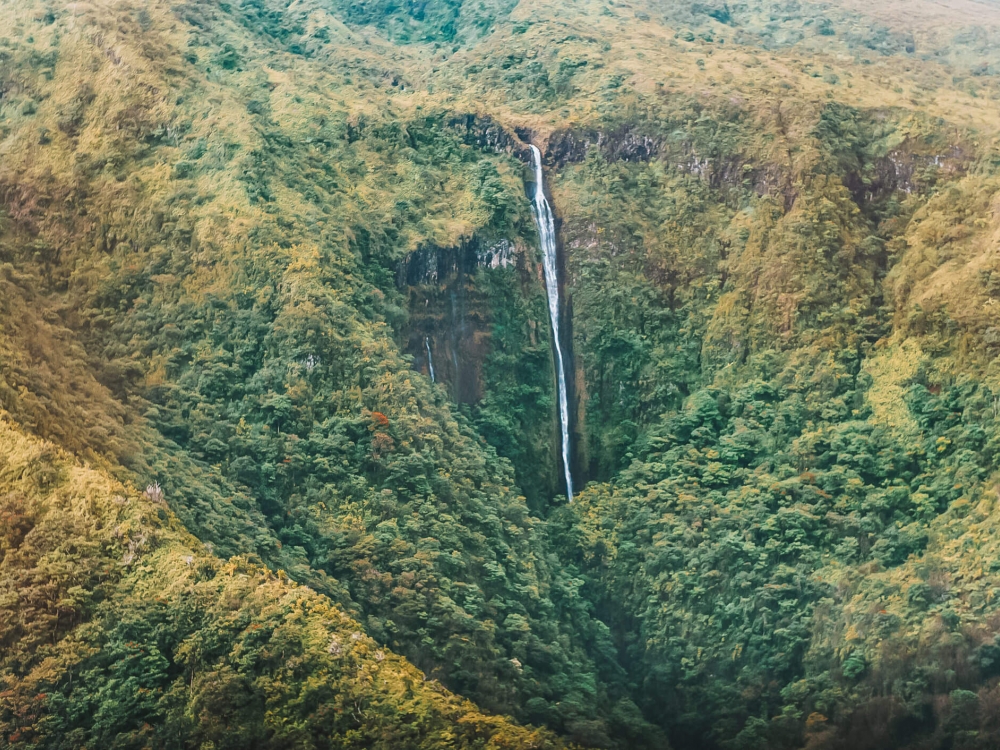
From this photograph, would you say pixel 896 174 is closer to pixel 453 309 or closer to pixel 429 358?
pixel 453 309

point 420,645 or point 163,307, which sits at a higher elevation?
point 163,307

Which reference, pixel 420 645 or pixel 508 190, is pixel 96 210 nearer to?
pixel 508 190

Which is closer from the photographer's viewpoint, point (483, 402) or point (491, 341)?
point (483, 402)

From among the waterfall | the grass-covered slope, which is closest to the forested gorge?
the grass-covered slope

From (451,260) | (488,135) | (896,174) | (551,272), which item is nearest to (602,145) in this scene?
(488,135)

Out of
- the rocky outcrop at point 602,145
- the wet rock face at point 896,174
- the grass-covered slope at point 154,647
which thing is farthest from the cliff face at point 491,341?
the grass-covered slope at point 154,647

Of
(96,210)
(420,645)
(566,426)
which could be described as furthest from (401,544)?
(96,210)

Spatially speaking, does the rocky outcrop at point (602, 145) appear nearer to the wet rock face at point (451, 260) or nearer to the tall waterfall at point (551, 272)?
the tall waterfall at point (551, 272)
